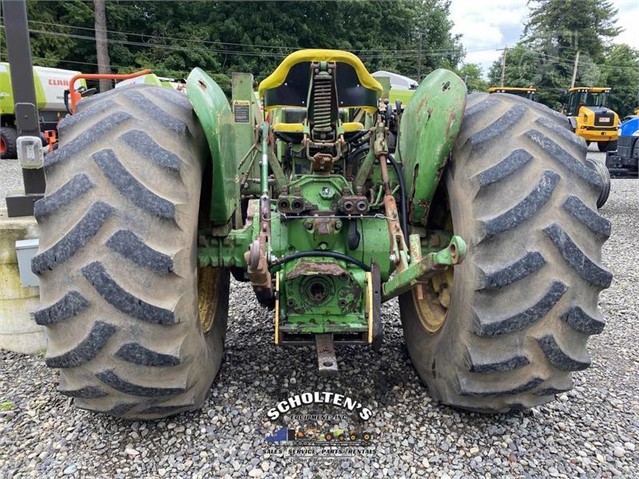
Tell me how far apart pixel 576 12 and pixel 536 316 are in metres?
61.2

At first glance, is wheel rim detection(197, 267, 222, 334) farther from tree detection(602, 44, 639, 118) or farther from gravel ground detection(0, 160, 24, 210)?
tree detection(602, 44, 639, 118)

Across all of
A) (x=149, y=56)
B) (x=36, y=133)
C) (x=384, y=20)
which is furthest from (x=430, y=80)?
(x=384, y=20)

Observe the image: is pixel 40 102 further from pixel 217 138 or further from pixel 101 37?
pixel 217 138

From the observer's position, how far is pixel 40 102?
1672 centimetres

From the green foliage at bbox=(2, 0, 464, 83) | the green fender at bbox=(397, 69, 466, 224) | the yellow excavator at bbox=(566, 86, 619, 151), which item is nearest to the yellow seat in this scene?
the green fender at bbox=(397, 69, 466, 224)

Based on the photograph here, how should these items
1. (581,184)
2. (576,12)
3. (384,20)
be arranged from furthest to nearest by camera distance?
(576,12)
(384,20)
(581,184)

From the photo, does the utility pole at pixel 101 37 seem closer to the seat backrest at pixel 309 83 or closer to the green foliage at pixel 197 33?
the green foliage at pixel 197 33

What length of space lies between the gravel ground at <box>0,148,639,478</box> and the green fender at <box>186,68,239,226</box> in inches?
39.5

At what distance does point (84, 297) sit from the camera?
6.67ft

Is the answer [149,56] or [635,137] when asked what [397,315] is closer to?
[635,137]

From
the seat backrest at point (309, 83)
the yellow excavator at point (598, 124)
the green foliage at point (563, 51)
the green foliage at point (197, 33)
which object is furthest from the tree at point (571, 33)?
the seat backrest at point (309, 83)

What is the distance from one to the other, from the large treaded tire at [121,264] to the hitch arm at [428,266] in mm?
866

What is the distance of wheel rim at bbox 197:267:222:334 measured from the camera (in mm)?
3223

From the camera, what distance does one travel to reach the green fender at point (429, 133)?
97.9 inches
